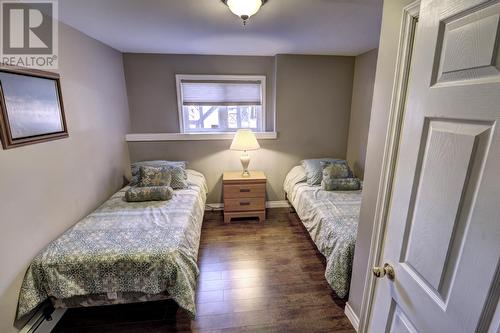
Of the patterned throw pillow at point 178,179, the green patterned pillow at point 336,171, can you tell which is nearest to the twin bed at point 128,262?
the patterned throw pillow at point 178,179

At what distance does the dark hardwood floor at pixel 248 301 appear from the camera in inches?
66.1

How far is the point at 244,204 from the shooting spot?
3141 mm

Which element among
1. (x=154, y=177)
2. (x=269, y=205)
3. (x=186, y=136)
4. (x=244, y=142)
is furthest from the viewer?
(x=269, y=205)

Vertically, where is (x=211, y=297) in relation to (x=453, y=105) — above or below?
below

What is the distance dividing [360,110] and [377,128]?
82.9 inches

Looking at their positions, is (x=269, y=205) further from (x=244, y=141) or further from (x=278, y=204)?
(x=244, y=141)

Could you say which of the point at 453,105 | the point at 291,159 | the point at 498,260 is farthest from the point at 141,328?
the point at 291,159

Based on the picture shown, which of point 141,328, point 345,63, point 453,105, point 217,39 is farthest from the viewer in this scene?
point 345,63

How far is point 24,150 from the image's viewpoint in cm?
155

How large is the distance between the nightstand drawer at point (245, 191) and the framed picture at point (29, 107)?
1793 millimetres

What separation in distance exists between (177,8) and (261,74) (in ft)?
5.76

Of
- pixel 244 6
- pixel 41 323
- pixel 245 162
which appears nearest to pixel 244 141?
pixel 245 162

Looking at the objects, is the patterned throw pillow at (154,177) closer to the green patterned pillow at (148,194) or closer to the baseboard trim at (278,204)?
the green patterned pillow at (148,194)

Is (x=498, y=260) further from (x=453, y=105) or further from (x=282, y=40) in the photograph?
(x=282, y=40)
